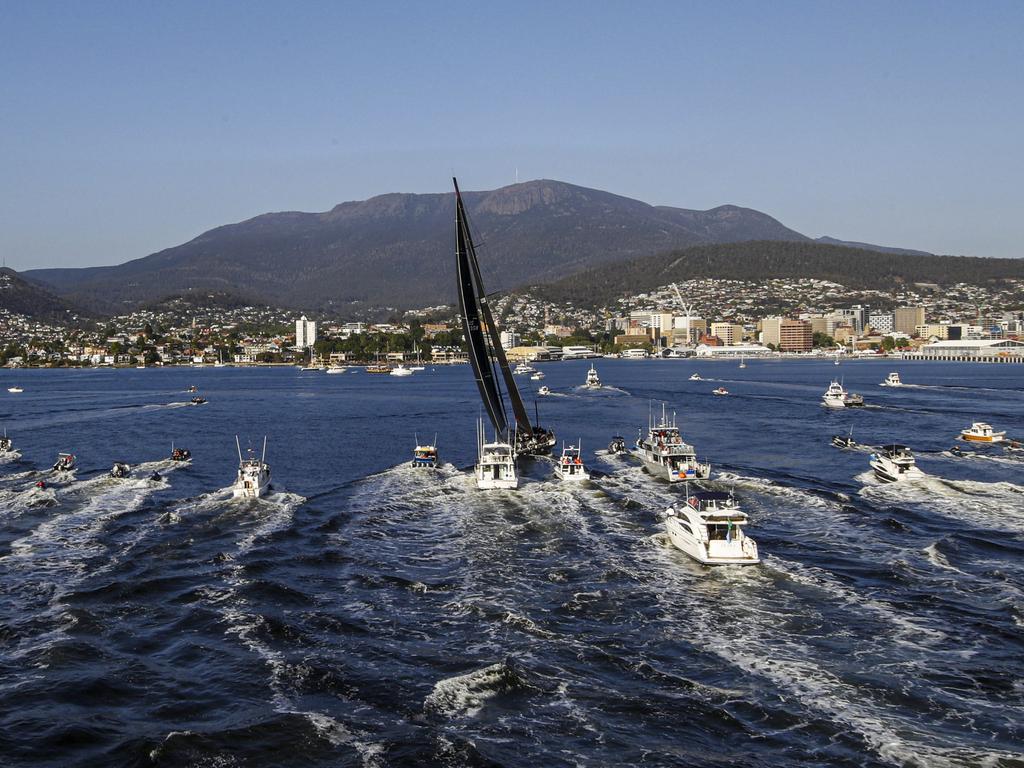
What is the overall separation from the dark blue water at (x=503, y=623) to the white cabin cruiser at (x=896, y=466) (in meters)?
0.72

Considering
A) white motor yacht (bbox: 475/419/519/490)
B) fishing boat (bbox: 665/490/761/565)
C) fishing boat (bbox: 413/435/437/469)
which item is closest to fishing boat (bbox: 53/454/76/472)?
fishing boat (bbox: 413/435/437/469)

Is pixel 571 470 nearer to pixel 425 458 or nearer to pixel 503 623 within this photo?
pixel 425 458

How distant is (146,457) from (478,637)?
125 ft

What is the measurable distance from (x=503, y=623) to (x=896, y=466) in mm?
25301

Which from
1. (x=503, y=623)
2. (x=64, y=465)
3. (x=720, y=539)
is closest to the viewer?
(x=503, y=623)

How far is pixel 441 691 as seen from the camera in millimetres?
19812

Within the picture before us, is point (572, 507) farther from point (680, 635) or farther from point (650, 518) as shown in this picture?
point (680, 635)

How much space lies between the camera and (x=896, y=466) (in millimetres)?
42812

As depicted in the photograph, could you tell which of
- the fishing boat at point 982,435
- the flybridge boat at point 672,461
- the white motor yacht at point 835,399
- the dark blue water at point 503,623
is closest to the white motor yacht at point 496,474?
the dark blue water at point 503,623

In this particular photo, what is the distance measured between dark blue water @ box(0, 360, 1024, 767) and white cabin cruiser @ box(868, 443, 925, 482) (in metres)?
0.72

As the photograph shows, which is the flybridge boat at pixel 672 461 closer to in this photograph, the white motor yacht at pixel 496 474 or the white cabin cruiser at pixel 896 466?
the white motor yacht at pixel 496 474

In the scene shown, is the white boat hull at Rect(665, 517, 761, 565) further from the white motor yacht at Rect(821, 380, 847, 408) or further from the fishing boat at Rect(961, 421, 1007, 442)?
the white motor yacht at Rect(821, 380, 847, 408)

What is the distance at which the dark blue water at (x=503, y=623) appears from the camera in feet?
58.6

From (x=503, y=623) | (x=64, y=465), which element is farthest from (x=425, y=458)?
(x=503, y=623)
